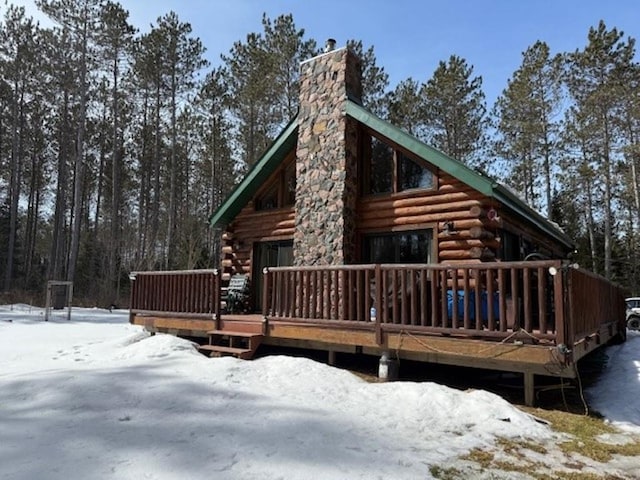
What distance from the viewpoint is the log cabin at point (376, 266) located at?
579cm

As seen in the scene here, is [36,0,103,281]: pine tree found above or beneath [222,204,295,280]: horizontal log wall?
above

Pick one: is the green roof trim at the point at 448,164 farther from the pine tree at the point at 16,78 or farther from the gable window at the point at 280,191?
the pine tree at the point at 16,78

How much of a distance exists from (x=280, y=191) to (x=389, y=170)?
2.82 m

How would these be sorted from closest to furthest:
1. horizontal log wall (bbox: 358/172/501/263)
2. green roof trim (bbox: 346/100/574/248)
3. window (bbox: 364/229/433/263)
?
green roof trim (bbox: 346/100/574/248) < horizontal log wall (bbox: 358/172/501/263) < window (bbox: 364/229/433/263)

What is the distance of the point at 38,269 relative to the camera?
120ft

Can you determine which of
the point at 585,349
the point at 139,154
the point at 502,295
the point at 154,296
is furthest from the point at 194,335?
the point at 139,154

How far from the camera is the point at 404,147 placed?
922cm

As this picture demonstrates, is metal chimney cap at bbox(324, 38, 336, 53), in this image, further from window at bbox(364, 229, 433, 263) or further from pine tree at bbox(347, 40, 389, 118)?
pine tree at bbox(347, 40, 389, 118)

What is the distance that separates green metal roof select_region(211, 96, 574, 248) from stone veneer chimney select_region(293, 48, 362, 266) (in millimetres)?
406

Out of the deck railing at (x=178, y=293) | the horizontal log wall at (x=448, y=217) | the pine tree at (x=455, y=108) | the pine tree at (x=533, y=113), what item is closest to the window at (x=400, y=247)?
the horizontal log wall at (x=448, y=217)

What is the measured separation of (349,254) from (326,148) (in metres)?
2.31

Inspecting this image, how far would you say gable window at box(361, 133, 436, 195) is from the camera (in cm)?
930

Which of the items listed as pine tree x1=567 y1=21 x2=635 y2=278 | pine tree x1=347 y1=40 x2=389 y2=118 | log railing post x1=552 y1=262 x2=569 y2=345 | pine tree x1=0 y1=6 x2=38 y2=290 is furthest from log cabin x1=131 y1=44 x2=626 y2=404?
pine tree x1=0 y1=6 x2=38 y2=290

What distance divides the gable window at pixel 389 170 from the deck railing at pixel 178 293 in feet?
12.5
